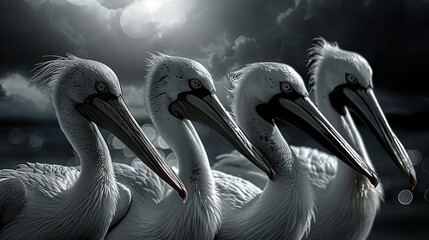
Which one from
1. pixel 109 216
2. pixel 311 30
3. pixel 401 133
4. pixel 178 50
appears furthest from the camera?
pixel 401 133

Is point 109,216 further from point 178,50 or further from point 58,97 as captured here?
point 178,50

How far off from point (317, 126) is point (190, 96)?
0.77 metres

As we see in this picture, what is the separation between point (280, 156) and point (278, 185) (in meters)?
0.17

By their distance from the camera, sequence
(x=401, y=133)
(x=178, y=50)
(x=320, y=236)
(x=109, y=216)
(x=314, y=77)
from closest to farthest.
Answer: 1. (x=109, y=216)
2. (x=320, y=236)
3. (x=314, y=77)
4. (x=178, y=50)
5. (x=401, y=133)

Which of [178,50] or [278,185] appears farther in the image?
[178,50]

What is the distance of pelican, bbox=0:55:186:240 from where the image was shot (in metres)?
4.24

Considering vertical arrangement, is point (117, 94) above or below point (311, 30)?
above

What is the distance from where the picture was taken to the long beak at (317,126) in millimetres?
4703

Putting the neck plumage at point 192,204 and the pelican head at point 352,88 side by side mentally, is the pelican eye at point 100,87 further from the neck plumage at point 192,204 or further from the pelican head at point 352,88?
the pelican head at point 352,88

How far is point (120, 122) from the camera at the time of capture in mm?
4320

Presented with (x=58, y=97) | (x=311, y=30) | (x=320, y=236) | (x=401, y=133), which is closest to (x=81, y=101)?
(x=58, y=97)

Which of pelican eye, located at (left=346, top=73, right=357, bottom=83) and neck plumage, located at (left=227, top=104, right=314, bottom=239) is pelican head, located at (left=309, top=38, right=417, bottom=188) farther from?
neck plumage, located at (left=227, top=104, right=314, bottom=239)

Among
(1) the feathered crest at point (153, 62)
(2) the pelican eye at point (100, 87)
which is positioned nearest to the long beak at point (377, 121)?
(1) the feathered crest at point (153, 62)

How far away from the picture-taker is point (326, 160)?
5.83 meters
